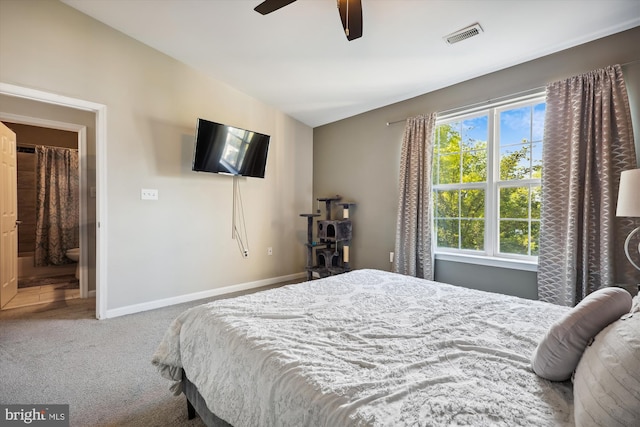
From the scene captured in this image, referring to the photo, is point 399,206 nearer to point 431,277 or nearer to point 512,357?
point 431,277

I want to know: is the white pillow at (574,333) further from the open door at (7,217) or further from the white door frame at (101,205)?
the open door at (7,217)

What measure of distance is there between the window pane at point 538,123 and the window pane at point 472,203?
659 mm

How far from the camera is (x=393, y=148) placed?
3.68 metres

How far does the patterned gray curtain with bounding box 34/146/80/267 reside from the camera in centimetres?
485

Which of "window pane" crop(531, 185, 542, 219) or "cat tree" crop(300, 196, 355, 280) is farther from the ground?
"window pane" crop(531, 185, 542, 219)

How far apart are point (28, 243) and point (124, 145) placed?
3.51m

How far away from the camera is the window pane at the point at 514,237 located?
9.08 ft

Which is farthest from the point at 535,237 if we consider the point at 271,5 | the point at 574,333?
the point at 271,5

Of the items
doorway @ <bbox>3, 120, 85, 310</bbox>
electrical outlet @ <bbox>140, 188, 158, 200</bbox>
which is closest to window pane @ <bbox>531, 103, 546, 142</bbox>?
electrical outlet @ <bbox>140, 188, 158, 200</bbox>

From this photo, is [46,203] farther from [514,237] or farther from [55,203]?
[514,237]

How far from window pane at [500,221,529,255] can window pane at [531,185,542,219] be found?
0.11m

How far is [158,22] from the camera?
2770 millimetres

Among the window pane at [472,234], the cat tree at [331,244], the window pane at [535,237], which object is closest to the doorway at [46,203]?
the cat tree at [331,244]

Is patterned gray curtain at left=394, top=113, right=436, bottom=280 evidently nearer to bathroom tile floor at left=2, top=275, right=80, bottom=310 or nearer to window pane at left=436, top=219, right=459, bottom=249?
window pane at left=436, top=219, right=459, bottom=249
